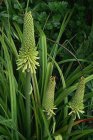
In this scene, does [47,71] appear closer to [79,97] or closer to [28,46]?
[79,97]

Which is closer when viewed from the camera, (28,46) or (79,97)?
(28,46)

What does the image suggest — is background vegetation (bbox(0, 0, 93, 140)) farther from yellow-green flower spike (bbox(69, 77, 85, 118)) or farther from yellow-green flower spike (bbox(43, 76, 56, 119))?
yellow-green flower spike (bbox(69, 77, 85, 118))

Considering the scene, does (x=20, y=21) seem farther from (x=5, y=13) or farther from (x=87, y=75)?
(x=87, y=75)

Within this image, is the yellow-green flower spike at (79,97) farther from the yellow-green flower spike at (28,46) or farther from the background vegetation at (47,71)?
the yellow-green flower spike at (28,46)

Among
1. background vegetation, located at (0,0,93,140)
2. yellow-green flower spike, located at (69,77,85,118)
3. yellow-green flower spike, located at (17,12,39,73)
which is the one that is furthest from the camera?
background vegetation, located at (0,0,93,140)

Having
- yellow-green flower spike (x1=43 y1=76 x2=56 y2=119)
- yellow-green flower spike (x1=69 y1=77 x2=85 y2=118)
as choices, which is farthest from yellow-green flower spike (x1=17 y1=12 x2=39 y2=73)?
yellow-green flower spike (x1=69 y1=77 x2=85 y2=118)

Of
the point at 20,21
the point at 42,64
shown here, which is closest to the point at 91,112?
the point at 42,64

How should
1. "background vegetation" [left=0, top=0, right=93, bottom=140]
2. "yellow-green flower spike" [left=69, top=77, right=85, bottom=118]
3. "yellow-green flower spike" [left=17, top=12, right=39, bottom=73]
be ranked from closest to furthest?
1. "yellow-green flower spike" [left=17, top=12, right=39, bottom=73]
2. "yellow-green flower spike" [left=69, top=77, right=85, bottom=118]
3. "background vegetation" [left=0, top=0, right=93, bottom=140]

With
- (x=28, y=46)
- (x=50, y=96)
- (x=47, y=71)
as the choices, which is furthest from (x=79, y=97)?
(x=47, y=71)

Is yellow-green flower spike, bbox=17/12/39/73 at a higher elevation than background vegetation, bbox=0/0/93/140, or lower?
higher

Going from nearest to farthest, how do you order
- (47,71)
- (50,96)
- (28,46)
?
1. (28,46)
2. (50,96)
3. (47,71)

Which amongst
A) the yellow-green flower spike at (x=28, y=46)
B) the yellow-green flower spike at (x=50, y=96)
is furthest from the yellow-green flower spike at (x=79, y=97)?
the yellow-green flower spike at (x=28, y=46)
